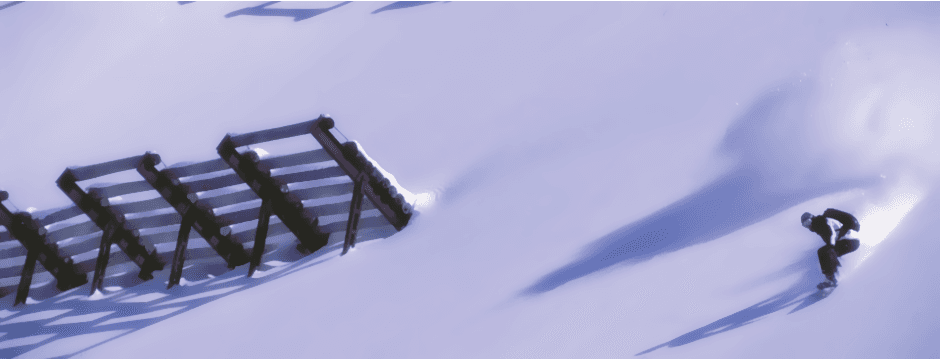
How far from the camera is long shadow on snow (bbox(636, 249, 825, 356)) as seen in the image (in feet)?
10.9

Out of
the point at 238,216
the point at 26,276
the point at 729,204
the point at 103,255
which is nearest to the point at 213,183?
the point at 238,216

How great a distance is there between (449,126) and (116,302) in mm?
3069

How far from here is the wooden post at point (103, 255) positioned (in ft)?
16.2

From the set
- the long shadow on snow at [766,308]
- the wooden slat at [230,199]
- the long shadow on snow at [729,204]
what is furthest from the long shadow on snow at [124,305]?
the long shadow on snow at [766,308]

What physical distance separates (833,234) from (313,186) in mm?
3277

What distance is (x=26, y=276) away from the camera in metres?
5.28

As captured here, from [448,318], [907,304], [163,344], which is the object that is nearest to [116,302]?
[163,344]

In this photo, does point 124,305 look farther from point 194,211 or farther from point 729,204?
point 729,204

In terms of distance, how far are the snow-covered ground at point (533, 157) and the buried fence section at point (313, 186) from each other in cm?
21

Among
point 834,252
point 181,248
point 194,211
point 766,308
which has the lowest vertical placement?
point 766,308

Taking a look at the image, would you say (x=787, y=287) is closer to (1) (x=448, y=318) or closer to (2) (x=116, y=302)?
(1) (x=448, y=318)

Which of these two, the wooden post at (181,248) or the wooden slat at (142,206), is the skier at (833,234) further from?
the wooden slat at (142,206)

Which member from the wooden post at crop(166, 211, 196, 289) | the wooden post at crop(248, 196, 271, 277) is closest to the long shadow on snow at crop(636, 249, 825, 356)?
the wooden post at crop(248, 196, 271, 277)

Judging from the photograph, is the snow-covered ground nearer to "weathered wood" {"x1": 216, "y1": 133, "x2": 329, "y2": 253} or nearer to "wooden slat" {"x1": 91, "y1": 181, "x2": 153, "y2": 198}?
"weathered wood" {"x1": 216, "y1": 133, "x2": 329, "y2": 253}
